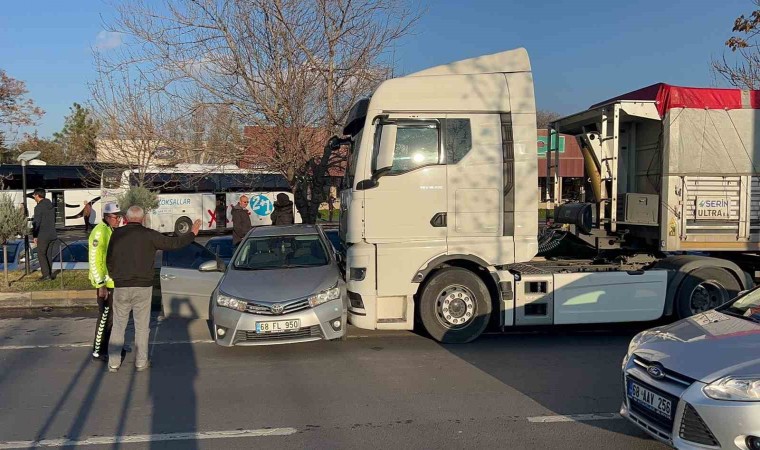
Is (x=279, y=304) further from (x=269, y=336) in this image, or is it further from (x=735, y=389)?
(x=735, y=389)

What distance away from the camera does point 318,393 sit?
18.6 feet

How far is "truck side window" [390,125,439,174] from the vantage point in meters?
6.98

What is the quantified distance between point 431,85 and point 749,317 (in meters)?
4.16

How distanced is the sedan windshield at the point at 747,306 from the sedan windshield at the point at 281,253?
185 inches

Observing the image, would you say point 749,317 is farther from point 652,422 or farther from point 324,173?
point 324,173

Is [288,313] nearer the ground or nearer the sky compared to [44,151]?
nearer the ground

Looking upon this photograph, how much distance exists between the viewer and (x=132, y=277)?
6344 millimetres

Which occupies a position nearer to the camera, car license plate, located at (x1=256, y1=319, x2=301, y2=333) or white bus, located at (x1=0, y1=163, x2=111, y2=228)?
car license plate, located at (x1=256, y1=319, x2=301, y2=333)

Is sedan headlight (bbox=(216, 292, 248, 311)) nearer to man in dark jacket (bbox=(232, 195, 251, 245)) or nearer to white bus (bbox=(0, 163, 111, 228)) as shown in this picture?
man in dark jacket (bbox=(232, 195, 251, 245))

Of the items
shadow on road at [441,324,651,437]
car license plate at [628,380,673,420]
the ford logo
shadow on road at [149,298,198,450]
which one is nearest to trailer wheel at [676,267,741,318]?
shadow on road at [441,324,651,437]

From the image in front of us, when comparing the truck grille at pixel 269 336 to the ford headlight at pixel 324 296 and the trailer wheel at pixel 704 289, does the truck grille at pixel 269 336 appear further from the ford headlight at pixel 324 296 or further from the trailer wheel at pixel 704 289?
the trailer wheel at pixel 704 289

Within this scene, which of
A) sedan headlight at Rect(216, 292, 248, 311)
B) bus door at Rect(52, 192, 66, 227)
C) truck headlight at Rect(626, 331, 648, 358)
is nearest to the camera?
truck headlight at Rect(626, 331, 648, 358)

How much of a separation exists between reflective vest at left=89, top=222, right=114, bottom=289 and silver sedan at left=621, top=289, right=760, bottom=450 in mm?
5613

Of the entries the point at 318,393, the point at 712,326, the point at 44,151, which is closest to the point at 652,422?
the point at 712,326
